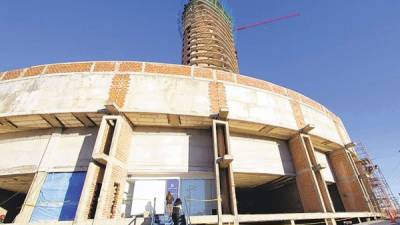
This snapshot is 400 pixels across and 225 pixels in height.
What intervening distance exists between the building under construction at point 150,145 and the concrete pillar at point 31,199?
0.15ft

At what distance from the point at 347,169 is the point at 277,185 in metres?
5.67

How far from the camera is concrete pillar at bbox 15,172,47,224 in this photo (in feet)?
35.4

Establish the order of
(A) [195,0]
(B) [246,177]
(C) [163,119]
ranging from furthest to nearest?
(A) [195,0] < (B) [246,177] < (C) [163,119]

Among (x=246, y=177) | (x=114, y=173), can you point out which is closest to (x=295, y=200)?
(x=246, y=177)

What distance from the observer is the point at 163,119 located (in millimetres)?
13422

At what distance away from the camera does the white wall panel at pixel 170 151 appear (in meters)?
12.8

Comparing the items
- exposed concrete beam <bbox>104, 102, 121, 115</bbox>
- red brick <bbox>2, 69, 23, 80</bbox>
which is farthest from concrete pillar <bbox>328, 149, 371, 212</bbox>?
red brick <bbox>2, 69, 23, 80</bbox>

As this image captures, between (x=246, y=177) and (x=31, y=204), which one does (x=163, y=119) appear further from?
(x=31, y=204)

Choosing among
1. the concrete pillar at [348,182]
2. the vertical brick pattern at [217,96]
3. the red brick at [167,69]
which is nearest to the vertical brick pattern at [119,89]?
the red brick at [167,69]

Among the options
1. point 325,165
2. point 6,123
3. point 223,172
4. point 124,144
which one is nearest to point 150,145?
point 124,144

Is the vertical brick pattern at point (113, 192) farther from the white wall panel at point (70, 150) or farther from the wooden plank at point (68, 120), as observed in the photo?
the wooden plank at point (68, 120)

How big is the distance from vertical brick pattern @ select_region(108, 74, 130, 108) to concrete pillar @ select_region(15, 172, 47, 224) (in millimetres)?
5277

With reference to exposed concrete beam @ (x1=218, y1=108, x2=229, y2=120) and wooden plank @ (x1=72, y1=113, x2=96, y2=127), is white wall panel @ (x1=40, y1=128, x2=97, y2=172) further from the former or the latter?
exposed concrete beam @ (x1=218, y1=108, x2=229, y2=120)

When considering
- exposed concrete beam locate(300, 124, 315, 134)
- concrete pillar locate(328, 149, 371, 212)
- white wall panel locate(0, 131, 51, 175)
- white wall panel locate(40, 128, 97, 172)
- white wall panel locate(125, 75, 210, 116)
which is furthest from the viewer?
concrete pillar locate(328, 149, 371, 212)
